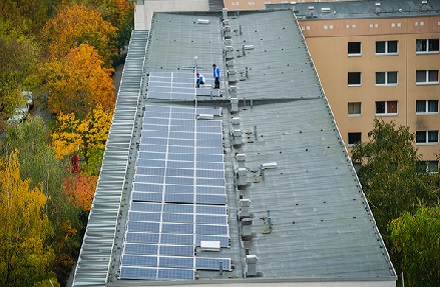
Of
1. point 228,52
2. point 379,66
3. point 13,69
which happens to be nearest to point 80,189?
point 228,52

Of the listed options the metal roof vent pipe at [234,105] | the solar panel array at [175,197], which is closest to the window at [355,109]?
the metal roof vent pipe at [234,105]

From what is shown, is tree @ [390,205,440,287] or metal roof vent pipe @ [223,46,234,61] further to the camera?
metal roof vent pipe @ [223,46,234,61]

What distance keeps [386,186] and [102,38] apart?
62277 mm

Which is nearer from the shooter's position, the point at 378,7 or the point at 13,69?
the point at 378,7

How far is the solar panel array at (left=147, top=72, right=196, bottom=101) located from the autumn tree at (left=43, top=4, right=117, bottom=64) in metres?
45.7

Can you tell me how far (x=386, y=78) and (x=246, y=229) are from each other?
38.3 m

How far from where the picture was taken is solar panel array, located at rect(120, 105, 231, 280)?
5612cm

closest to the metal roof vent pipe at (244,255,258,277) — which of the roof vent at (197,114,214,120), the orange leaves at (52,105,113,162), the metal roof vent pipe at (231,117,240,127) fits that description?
the metal roof vent pipe at (231,117,240,127)

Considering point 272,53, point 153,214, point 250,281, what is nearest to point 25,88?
point 272,53

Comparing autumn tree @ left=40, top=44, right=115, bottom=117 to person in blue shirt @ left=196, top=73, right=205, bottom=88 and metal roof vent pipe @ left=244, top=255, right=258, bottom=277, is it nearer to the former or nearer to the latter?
person in blue shirt @ left=196, top=73, right=205, bottom=88

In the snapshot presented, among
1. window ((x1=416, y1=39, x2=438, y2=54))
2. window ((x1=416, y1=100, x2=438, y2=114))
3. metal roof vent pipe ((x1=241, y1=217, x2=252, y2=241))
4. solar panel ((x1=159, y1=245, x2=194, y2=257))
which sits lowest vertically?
window ((x1=416, y1=100, x2=438, y2=114))

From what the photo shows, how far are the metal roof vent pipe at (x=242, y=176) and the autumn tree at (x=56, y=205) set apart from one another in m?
14.9

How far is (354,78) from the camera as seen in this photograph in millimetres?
95188

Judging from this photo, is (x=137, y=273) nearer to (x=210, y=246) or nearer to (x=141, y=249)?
(x=141, y=249)
